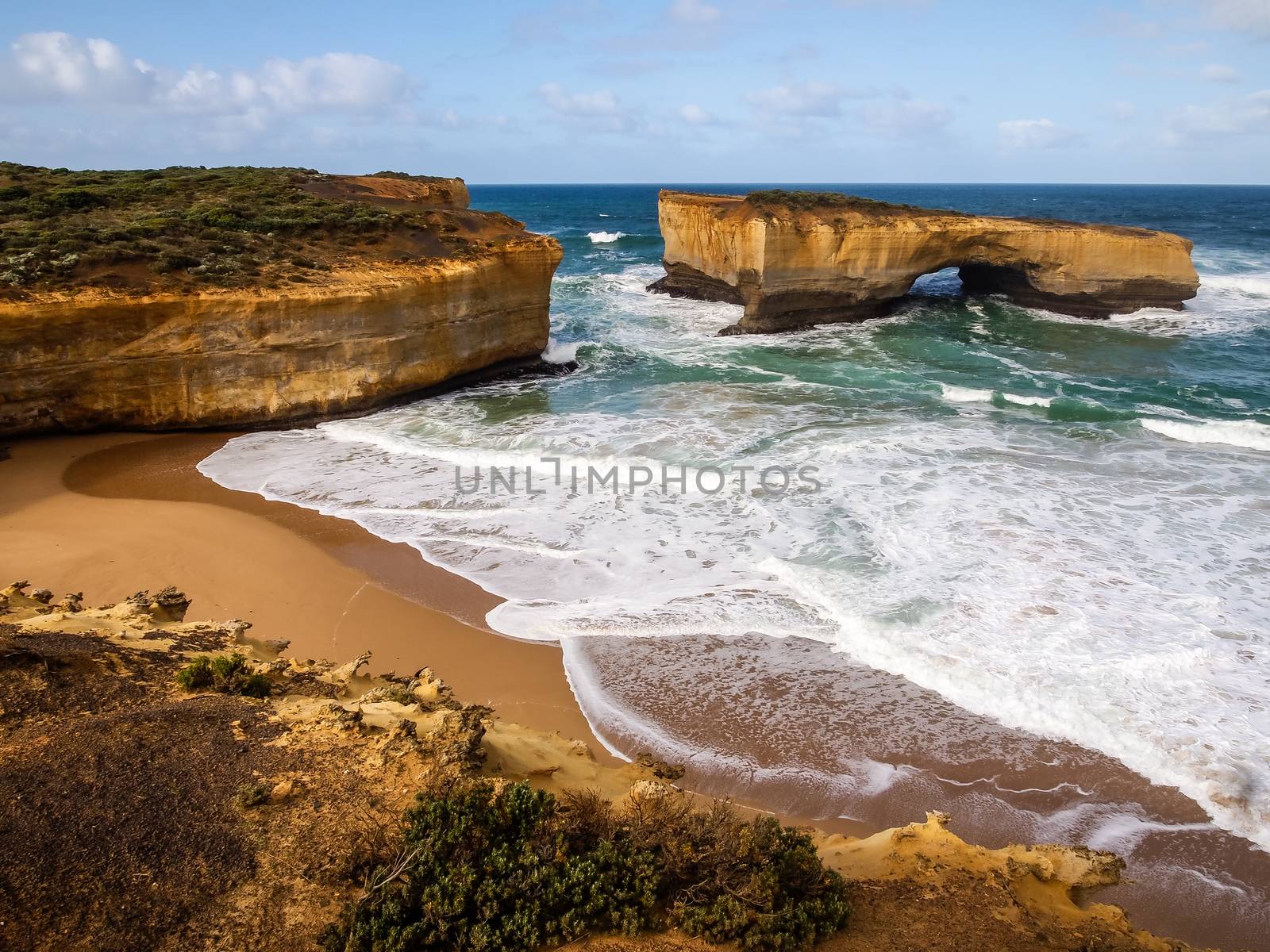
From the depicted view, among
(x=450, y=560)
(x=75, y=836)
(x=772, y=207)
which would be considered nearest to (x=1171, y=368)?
(x=772, y=207)

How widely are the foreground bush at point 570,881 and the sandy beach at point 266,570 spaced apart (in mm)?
2418

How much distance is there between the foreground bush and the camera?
419cm

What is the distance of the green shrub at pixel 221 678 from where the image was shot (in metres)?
5.87

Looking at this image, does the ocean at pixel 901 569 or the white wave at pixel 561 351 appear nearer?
the ocean at pixel 901 569

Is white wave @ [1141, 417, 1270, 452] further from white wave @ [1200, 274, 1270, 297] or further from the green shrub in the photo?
white wave @ [1200, 274, 1270, 297]

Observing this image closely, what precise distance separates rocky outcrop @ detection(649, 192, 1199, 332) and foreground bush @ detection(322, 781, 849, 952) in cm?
2082

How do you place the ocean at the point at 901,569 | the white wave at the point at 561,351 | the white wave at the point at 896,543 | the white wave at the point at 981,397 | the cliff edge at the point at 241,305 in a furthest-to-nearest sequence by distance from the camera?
the white wave at the point at 561,351, the white wave at the point at 981,397, the cliff edge at the point at 241,305, the white wave at the point at 896,543, the ocean at the point at 901,569

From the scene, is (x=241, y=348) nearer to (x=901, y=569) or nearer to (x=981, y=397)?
(x=901, y=569)

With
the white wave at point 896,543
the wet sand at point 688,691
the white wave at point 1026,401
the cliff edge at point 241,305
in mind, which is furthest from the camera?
the white wave at point 1026,401

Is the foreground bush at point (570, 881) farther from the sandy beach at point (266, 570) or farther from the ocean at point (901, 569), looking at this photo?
the sandy beach at point (266, 570)

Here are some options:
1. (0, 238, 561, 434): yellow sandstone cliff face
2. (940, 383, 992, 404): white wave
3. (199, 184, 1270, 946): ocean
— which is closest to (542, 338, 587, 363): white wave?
(199, 184, 1270, 946): ocean

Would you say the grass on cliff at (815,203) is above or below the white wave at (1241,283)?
Result: above

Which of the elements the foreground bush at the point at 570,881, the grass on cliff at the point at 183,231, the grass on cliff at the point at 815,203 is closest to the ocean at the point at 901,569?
the foreground bush at the point at 570,881

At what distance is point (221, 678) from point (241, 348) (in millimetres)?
10552
